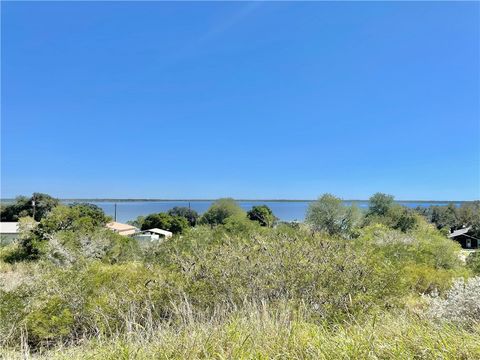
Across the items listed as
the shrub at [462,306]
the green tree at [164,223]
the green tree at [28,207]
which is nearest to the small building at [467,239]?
the green tree at [164,223]

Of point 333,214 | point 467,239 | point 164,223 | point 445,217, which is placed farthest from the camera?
point 445,217

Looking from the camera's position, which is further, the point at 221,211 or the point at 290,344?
the point at 221,211

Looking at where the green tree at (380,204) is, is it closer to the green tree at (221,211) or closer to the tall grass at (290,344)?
the green tree at (221,211)

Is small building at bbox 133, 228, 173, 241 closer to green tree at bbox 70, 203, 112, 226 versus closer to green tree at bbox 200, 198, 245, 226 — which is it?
green tree at bbox 70, 203, 112, 226

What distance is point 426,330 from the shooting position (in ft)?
10.2

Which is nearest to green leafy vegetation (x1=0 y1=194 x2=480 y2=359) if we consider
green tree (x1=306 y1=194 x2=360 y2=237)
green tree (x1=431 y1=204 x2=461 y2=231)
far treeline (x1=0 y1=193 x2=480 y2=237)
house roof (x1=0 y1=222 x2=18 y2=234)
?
far treeline (x1=0 y1=193 x2=480 y2=237)

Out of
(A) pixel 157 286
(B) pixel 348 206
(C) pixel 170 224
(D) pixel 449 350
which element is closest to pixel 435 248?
(A) pixel 157 286

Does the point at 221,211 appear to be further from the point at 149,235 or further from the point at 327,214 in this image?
the point at 149,235

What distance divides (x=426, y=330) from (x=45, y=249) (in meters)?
19.0

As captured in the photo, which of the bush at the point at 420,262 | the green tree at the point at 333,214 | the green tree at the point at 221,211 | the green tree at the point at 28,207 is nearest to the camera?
the bush at the point at 420,262

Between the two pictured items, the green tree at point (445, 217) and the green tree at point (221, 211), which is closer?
the green tree at point (221, 211)

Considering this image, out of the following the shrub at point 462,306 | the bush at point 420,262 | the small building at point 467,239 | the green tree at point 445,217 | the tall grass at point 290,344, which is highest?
the tall grass at point 290,344

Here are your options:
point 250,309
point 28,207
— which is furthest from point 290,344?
point 28,207

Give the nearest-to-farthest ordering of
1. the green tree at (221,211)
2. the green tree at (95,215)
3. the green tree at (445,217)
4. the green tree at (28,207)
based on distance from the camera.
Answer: the green tree at (95,215), the green tree at (28,207), the green tree at (221,211), the green tree at (445,217)
